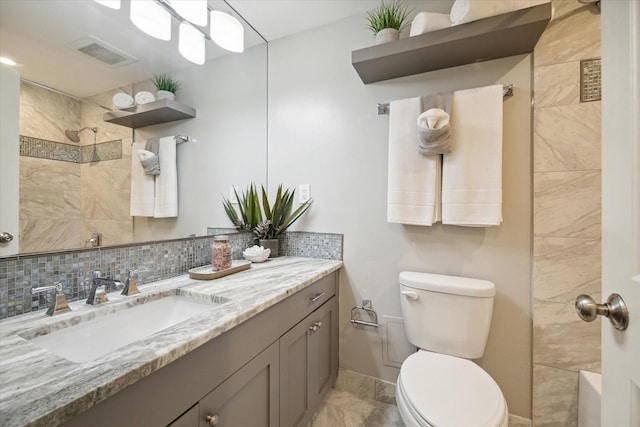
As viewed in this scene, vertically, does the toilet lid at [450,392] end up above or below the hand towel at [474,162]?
below

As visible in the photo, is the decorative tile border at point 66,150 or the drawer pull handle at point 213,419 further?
the decorative tile border at point 66,150

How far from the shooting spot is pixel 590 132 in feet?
3.93

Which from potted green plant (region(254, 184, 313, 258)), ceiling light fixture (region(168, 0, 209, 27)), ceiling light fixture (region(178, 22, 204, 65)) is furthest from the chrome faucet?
ceiling light fixture (region(168, 0, 209, 27))

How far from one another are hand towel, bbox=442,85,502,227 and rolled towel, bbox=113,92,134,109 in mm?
1435

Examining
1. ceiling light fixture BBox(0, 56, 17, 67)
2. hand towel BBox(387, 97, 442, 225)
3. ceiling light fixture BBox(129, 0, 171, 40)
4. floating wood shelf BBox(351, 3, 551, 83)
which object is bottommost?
hand towel BBox(387, 97, 442, 225)

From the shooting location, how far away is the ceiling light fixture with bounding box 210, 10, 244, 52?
156 centimetres

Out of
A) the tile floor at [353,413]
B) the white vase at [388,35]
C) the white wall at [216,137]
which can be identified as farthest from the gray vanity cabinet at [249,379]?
the white vase at [388,35]

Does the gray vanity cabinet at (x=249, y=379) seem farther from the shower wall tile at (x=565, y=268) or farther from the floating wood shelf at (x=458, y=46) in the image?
the floating wood shelf at (x=458, y=46)

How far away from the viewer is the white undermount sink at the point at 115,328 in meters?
0.73

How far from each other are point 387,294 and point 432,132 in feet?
3.01

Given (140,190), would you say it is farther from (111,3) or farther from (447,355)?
(447,355)

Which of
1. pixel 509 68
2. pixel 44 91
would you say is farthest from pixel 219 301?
pixel 509 68

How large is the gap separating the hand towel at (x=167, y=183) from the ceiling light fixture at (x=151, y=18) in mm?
469

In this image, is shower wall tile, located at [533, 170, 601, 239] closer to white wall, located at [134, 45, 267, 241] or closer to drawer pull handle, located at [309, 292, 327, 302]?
drawer pull handle, located at [309, 292, 327, 302]
